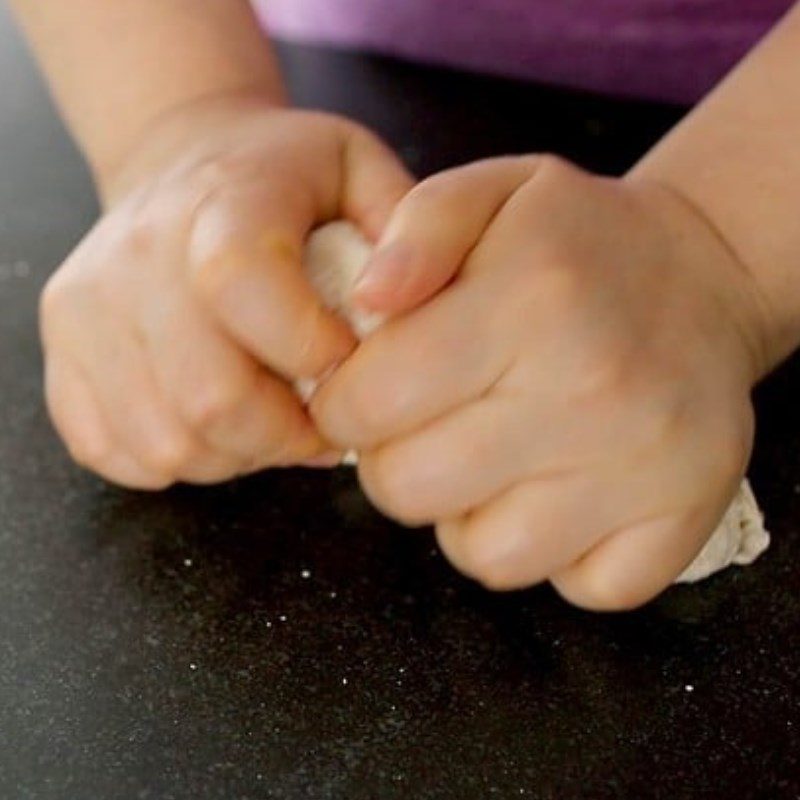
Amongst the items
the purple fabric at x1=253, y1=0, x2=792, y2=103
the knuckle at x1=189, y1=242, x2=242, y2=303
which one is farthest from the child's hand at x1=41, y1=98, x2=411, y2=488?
the purple fabric at x1=253, y1=0, x2=792, y2=103

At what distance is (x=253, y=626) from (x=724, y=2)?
0.34 meters

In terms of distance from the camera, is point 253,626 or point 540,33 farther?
point 540,33

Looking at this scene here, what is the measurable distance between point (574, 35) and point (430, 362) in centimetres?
30

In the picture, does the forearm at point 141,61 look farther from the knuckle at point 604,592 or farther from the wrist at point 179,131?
the knuckle at point 604,592

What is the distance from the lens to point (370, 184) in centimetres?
47

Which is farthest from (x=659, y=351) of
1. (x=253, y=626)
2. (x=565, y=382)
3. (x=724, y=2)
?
(x=724, y=2)

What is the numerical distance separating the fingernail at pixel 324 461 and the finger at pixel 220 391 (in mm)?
11

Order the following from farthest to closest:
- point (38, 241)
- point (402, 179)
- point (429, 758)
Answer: point (38, 241) < point (402, 179) < point (429, 758)

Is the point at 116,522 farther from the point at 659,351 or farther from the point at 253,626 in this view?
the point at 659,351

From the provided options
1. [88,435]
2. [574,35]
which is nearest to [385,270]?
[88,435]

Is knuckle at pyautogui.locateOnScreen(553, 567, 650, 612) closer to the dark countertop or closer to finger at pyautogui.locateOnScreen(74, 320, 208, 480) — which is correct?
the dark countertop

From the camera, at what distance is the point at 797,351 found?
1.67 feet

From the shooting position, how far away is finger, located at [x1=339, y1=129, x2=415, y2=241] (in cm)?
47

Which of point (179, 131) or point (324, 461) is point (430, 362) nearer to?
point (324, 461)
